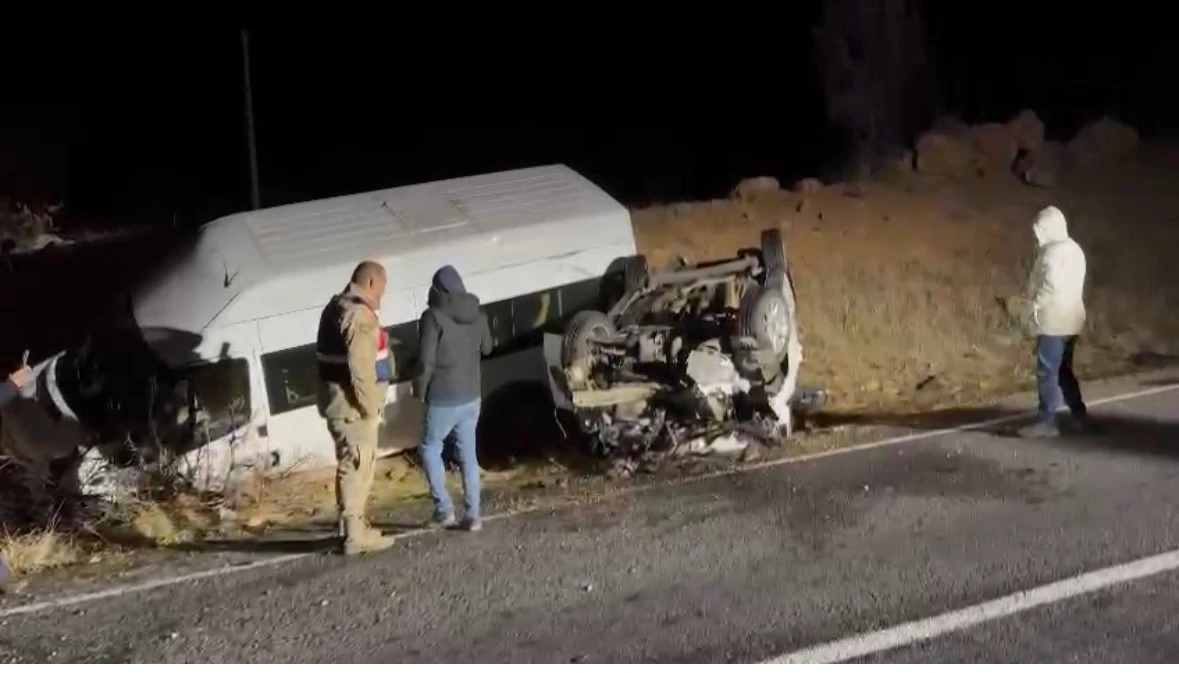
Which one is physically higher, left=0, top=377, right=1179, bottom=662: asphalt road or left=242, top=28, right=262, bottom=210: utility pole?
left=242, top=28, right=262, bottom=210: utility pole

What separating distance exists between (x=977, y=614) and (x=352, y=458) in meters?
3.65

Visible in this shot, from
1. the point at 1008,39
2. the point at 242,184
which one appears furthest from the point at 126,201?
the point at 1008,39

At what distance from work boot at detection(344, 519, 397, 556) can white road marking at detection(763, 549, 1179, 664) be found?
281 centimetres

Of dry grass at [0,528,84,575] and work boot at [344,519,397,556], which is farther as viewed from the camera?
dry grass at [0,528,84,575]

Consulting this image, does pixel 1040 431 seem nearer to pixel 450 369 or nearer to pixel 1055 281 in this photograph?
pixel 1055 281

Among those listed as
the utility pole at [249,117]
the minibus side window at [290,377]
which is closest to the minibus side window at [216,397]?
the minibus side window at [290,377]

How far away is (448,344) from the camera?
8.22 metres

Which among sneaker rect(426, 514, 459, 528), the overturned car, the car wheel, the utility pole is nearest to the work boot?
sneaker rect(426, 514, 459, 528)

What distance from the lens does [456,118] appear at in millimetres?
32750

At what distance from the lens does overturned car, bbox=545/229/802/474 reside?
10.2 metres

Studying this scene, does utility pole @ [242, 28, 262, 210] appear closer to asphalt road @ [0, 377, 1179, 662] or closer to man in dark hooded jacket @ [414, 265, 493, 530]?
man in dark hooded jacket @ [414, 265, 493, 530]

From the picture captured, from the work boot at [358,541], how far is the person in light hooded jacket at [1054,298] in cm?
486

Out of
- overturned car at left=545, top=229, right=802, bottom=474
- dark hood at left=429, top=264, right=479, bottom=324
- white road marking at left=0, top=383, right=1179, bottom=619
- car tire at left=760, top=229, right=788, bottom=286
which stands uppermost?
dark hood at left=429, top=264, right=479, bottom=324

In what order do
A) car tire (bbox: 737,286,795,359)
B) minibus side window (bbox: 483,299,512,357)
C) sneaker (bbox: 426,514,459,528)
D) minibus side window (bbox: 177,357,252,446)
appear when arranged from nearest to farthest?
sneaker (bbox: 426,514,459,528) < minibus side window (bbox: 177,357,252,446) < car tire (bbox: 737,286,795,359) < minibus side window (bbox: 483,299,512,357)
